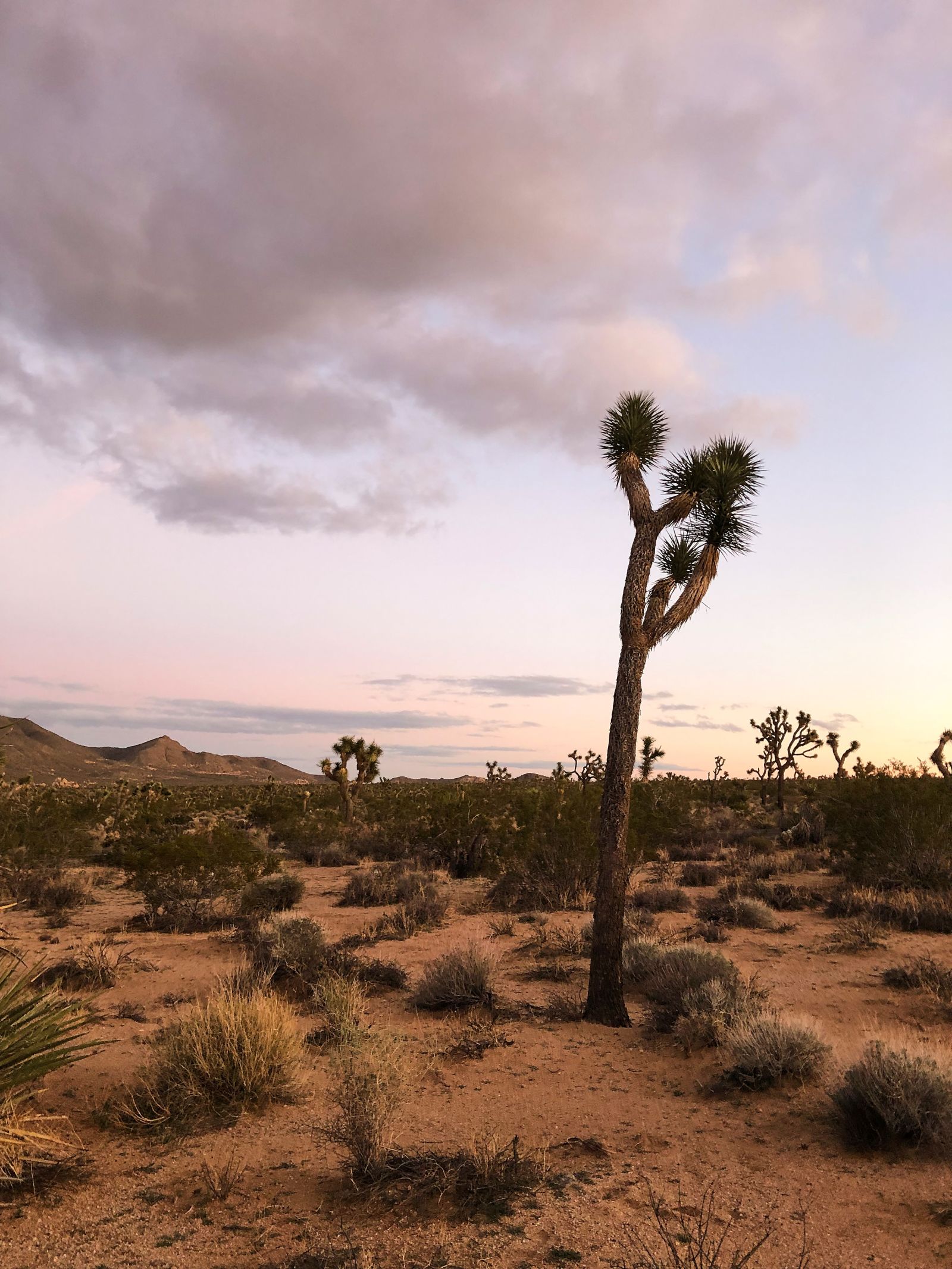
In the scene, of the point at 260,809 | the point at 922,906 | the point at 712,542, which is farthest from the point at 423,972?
the point at 260,809

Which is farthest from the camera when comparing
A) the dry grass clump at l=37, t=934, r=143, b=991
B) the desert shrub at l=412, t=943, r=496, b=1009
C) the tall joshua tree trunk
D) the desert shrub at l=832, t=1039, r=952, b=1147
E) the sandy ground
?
the dry grass clump at l=37, t=934, r=143, b=991

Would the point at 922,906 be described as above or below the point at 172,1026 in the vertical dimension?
above

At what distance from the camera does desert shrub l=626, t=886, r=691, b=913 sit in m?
17.2

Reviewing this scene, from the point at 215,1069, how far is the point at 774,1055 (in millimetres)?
5377

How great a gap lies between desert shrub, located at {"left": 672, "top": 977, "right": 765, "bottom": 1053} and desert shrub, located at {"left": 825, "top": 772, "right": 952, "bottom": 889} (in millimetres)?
9962

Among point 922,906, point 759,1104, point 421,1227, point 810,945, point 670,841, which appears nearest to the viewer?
point 421,1227

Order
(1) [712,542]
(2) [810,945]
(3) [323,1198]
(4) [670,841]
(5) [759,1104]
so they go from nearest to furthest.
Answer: (3) [323,1198] < (5) [759,1104] < (1) [712,542] < (2) [810,945] < (4) [670,841]

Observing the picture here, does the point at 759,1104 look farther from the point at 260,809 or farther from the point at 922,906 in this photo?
the point at 260,809

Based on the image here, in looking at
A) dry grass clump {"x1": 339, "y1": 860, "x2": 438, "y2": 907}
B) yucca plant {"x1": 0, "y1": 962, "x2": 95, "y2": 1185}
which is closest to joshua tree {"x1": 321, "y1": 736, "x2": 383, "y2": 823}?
dry grass clump {"x1": 339, "y1": 860, "x2": 438, "y2": 907}

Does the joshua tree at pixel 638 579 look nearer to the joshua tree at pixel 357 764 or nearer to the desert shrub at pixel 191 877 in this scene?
the desert shrub at pixel 191 877

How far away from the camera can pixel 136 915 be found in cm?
1619

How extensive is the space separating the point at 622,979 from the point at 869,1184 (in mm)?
6188

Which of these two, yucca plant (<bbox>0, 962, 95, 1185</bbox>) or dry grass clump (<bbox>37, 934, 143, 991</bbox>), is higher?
yucca plant (<bbox>0, 962, 95, 1185</bbox>)

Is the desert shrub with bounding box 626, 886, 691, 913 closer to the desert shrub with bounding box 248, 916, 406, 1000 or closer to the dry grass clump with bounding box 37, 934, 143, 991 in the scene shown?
the desert shrub with bounding box 248, 916, 406, 1000
